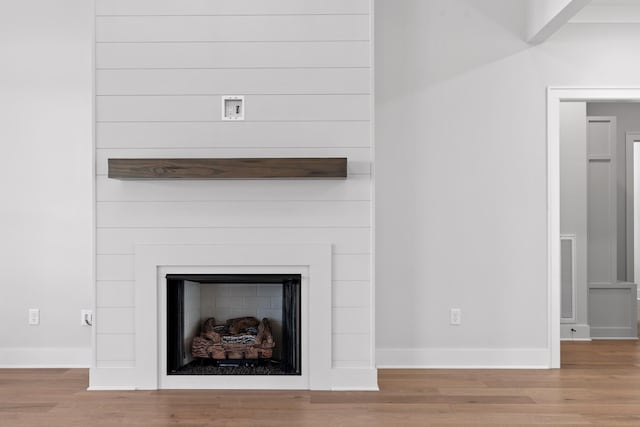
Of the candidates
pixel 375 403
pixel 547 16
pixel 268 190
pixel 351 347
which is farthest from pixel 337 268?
pixel 547 16

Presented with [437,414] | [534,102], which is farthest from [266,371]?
[534,102]

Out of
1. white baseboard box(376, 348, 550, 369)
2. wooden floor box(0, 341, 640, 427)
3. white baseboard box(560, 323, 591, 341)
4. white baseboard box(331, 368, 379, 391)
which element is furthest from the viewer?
white baseboard box(560, 323, 591, 341)

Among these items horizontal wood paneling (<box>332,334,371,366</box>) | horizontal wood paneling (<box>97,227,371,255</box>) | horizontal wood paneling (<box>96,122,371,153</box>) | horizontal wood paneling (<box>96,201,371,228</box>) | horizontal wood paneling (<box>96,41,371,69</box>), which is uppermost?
horizontal wood paneling (<box>96,41,371,69</box>)

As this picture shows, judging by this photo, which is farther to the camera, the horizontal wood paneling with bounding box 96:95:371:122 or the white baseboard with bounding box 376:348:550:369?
the white baseboard with bounding box 376:348:550:369

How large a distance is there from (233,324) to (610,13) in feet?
11.5

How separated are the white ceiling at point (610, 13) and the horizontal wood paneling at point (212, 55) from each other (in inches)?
81.2

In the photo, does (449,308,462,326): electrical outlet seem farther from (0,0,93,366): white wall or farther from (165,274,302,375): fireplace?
(0,0,93,366): white wall

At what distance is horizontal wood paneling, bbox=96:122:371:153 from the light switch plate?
0.15 ft

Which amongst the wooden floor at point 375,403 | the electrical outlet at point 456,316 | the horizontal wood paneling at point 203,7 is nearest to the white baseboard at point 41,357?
the wooden floor at point 375,403

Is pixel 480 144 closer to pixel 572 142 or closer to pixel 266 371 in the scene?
pixel 572 142

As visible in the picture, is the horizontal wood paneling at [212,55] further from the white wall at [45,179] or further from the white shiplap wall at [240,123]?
the white wall at [45,179]

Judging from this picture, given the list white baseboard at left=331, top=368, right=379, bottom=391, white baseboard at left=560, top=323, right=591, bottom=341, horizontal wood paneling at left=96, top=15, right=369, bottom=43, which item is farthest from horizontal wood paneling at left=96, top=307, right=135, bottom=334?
white baseboard at left=560, top=323, right=591, bottom=341

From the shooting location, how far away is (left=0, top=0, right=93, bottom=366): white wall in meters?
4.51

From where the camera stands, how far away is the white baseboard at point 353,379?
3.88 metres
